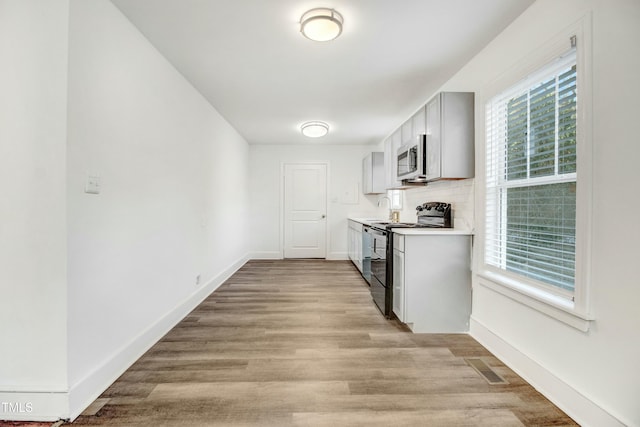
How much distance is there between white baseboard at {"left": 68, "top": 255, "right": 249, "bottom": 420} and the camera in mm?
1594

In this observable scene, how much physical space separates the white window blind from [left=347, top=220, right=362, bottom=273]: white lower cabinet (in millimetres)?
2491

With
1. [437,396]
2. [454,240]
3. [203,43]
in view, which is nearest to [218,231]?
[203,43]

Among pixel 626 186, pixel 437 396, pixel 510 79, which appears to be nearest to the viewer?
pixel 626 186

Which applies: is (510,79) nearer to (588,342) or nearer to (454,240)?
(454,240)

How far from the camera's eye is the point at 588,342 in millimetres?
1498

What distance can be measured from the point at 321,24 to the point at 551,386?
266 centimetres

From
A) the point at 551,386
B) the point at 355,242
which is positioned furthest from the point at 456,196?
the point at 355,242

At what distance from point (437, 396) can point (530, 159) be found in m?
1.64

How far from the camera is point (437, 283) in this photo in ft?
8.52

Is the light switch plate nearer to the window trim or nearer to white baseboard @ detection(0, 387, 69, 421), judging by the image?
white baseboard @ detection(0, 387, 69, 421)

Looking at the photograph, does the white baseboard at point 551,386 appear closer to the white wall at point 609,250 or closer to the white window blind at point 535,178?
the white wall at point 609,250

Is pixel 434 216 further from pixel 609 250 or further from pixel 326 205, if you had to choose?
pixel 326 205

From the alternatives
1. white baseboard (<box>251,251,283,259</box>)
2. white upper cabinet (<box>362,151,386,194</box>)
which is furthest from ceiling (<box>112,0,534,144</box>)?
white baseboard (<box>251,251,283,259</box>)

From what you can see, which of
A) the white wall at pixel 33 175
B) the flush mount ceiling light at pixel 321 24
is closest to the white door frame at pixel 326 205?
the flush mount ceiling light at pixel 321 24
